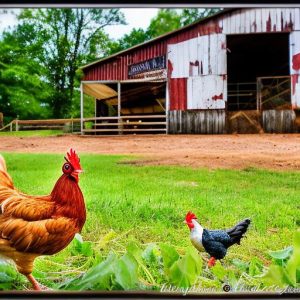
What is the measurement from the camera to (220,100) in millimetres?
3209

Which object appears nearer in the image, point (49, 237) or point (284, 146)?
point (49, 237)

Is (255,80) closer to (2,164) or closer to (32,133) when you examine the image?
(32,133)

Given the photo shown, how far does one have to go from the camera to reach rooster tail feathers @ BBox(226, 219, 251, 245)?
2.89 meters

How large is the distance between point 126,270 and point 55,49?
1.44 meters

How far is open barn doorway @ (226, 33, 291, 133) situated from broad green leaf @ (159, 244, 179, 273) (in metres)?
0.88

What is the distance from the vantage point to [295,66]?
317cm

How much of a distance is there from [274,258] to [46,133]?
1555mm

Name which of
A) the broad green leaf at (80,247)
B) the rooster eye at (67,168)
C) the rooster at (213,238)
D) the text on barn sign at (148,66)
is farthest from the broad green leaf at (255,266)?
the text on barn sign at (148,66)

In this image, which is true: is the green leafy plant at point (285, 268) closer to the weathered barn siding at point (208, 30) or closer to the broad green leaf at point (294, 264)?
the broad green leaf at point (294, 264)

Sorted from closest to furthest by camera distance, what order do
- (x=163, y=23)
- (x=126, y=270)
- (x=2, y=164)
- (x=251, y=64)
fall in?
1. (x=126, y=270)
2. (x=2, y=164)
3. (x=163, y=23)
4. (x=251, y=64)

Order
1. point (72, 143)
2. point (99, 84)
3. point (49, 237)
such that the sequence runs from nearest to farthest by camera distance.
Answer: point (49, 237)
point (72, 143)
point (99, 84)

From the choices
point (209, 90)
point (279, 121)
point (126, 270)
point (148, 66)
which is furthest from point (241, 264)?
point (148, 66)

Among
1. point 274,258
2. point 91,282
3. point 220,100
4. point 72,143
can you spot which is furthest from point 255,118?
point 91,282

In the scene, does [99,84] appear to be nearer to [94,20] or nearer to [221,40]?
[94,20]
